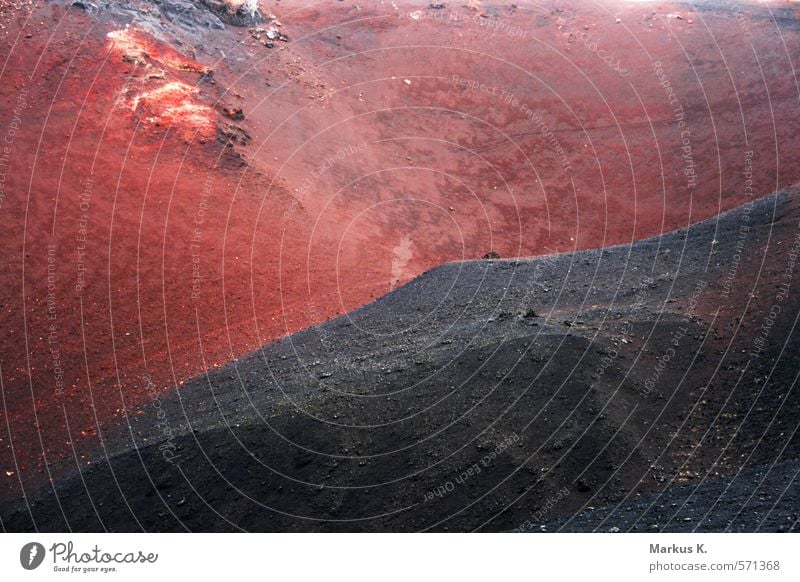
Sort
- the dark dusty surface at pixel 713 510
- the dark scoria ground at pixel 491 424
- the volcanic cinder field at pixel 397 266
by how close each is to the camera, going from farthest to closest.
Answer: the volcanic cinder field at pixel 397 266, the dark scoria ground at pixel 491 424, the dark dusty surface at pixel 713 510

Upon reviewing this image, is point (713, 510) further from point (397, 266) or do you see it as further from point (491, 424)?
point (397, 266)

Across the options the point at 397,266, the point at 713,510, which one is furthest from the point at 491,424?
the point at 397,266

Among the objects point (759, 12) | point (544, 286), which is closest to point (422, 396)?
point (544, 286)

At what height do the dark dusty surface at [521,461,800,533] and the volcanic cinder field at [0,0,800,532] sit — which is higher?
the volcanic cinder field at [0,0,800,532]

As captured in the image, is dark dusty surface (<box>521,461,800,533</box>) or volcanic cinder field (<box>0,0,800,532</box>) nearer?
dark dusty surface (<box>521,461,800,533</box>)

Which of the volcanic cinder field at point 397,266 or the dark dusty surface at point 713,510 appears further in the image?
the volcanic cinder field at point 397,266
